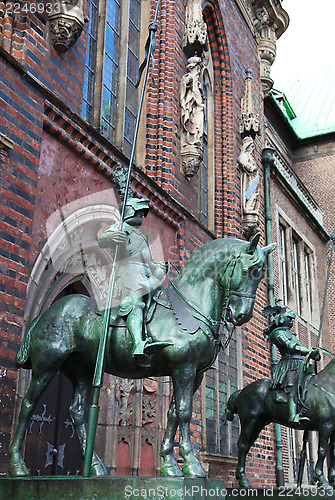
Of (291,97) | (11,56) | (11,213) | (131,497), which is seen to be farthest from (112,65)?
(291,97)

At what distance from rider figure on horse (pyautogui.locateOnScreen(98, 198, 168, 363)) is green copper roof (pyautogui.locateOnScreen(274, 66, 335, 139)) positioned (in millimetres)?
18979

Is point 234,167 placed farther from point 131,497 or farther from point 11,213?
point 131,497

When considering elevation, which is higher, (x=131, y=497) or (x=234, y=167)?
(x=234, y=167)

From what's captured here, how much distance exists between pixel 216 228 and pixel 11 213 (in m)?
6.48

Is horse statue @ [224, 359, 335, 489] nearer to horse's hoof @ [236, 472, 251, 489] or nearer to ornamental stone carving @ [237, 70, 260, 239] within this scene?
horse's hoof @ [236, 472, 251, 489]

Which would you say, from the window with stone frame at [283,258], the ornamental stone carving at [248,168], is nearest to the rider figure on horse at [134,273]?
the ornamental stone carving at [248,168]

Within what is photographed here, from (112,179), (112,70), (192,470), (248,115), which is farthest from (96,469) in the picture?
(248,115)

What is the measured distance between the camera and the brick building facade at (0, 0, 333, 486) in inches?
261

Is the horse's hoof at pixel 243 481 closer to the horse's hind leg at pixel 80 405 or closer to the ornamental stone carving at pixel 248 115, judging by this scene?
the horse's hind leg at pixel 80 405

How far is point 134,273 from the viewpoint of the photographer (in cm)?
566

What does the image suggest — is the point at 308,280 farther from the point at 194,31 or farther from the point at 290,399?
the point at 290,399

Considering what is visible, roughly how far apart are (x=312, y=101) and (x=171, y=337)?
2313cm

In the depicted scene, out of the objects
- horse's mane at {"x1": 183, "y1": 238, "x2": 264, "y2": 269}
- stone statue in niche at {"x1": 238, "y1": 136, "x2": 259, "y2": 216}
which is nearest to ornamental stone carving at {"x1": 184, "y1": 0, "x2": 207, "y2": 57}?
stone statue in niche at {"x1": 238, "y1": 136, "x2": 259, "y2": 216}

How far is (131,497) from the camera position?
4.55 m
